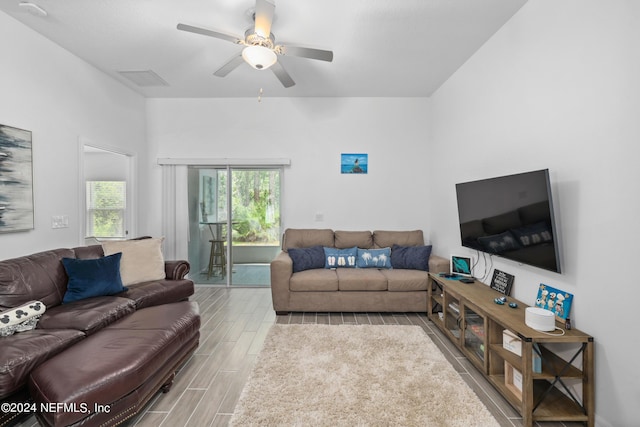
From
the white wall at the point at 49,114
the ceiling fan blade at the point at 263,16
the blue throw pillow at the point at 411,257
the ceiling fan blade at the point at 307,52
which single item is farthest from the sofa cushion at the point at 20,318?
the blue throw pillow at the point at 411,257

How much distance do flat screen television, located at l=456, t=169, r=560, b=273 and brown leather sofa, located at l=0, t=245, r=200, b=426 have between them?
2.70 metres

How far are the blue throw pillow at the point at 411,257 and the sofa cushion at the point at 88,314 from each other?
310 centimetres

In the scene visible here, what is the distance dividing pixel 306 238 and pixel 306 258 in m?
0.45

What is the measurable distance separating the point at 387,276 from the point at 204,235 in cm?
305

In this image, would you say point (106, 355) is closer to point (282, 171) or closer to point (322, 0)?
point (322, 0)

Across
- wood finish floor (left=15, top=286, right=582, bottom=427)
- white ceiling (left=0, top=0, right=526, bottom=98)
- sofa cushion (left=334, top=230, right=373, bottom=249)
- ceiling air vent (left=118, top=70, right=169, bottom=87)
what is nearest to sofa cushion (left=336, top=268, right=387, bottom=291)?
wood finish floor (left=15, top=286, right=582, bottom=427)

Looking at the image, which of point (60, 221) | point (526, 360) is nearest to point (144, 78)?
point (60, 221)

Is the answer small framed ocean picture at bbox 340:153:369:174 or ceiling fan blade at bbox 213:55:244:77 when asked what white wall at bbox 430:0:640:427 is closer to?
small framed ocean picture at bbox 340:153:369:174

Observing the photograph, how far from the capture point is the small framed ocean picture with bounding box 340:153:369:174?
4.56 meters

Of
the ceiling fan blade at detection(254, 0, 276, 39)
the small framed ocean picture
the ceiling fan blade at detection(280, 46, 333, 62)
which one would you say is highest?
the ceiling fan blade at detection(254, 0, 276, 39)

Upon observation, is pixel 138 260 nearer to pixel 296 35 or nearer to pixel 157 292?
pixel 157 292

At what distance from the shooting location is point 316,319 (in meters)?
3.40

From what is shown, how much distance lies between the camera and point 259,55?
227 cm

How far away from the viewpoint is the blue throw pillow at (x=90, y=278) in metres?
2.56
